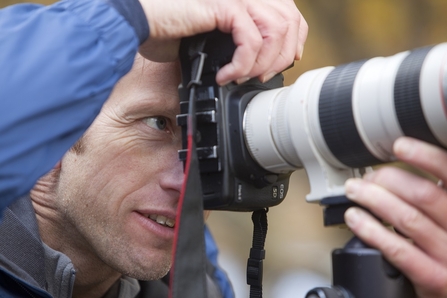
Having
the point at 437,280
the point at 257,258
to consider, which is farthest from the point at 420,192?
the point at 257,258

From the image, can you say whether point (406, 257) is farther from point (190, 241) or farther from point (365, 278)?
point (190, 241)

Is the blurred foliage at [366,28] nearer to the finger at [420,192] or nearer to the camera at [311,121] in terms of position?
the camera at [311,121]

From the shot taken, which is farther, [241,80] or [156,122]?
[156,122]

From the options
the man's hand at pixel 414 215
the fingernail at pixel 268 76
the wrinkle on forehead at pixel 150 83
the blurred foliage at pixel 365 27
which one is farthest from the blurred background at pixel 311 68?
the man's hand at pixel 414 215

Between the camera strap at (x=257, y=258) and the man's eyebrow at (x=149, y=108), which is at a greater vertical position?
the man's eyebrow at (x=149, y=108)

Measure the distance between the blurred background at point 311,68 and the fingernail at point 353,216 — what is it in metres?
2.59

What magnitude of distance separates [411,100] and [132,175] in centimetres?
61

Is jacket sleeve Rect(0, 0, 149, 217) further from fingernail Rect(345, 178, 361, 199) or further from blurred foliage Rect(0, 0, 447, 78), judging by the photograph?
blurred foliage Rect(0, 0, 447, 78)

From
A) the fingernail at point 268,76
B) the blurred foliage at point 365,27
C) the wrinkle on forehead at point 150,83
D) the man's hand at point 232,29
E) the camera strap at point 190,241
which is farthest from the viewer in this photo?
the blurred foliage at point 365,27

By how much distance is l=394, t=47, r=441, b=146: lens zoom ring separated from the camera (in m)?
0.89

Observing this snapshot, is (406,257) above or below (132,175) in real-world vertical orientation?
above

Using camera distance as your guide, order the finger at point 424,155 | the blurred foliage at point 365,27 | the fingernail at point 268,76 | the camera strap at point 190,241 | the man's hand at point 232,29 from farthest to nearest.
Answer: the blurred foliage at point 365,27 < the fingernail at point 268,76 < the man's hand at point 232,29 < the camera strap at point 190,241 < the finger at point 424,155

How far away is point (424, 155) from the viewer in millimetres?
873

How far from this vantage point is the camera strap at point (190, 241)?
3.22ft
